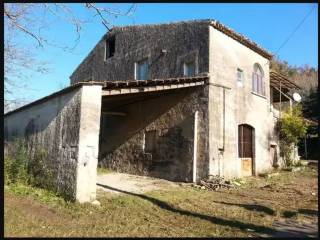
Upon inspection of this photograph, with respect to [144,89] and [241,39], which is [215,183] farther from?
[241,39]

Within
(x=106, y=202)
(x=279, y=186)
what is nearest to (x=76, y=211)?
(x=106, y=202)

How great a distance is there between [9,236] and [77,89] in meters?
4.60

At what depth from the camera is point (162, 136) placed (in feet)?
51.4

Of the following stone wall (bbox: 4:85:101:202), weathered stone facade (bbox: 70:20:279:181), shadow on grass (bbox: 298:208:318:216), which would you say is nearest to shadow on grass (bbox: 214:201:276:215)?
shadow on grass (bbox: 298:208:318:216)

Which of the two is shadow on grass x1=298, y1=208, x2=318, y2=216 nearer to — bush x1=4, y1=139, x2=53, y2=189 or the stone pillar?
the stone pillar

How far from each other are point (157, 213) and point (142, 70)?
10662 millimetres

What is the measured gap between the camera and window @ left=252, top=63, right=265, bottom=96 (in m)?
18.5

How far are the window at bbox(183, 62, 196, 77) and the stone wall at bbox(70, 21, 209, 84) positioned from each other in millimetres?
205

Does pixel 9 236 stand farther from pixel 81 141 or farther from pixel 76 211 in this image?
pixel 81 141

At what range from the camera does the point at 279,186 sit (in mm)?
13953

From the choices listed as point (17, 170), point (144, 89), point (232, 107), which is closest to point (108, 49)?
point (232, 107)

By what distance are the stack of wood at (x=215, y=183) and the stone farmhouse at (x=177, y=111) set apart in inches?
18.5

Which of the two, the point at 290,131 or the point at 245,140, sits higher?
the point at 290,131

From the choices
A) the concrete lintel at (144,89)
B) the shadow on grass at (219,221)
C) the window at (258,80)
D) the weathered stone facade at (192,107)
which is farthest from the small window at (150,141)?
the shadow on grass at (219,221)
